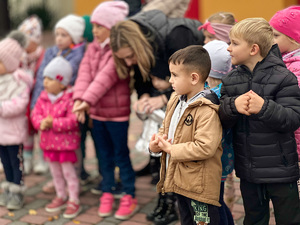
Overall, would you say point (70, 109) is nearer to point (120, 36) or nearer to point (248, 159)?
point (120, 36)

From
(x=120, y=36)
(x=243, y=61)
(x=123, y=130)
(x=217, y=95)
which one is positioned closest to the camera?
(x=243, y=61)

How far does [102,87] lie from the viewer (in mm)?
4301

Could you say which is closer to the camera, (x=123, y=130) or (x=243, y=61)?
(x=243, y=61)

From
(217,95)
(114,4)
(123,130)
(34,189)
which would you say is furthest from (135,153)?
(217,95)

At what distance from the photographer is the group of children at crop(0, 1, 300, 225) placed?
9.61ft

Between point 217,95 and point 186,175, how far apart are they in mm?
624

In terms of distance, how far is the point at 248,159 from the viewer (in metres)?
3.04

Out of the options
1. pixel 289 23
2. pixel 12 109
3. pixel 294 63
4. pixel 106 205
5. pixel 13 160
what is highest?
pixel 289 23

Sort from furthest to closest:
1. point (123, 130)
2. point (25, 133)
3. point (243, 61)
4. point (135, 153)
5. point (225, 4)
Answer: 1. point (225, 4)
2. point (135, 153)
3. point (25, 133)
4. point (123, 130)
5. point (243, 61)

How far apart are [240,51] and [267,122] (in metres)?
0.50

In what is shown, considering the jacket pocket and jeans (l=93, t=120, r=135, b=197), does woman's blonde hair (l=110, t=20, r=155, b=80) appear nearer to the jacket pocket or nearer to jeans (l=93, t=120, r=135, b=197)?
jeans (l=93, t=120, r=135, b=197)

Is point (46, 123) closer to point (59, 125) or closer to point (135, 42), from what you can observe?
point (59, 125)

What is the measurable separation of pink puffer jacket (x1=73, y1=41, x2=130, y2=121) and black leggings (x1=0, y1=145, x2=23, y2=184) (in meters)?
0.93

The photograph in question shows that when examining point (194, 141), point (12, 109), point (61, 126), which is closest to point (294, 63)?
point (194, 141)
